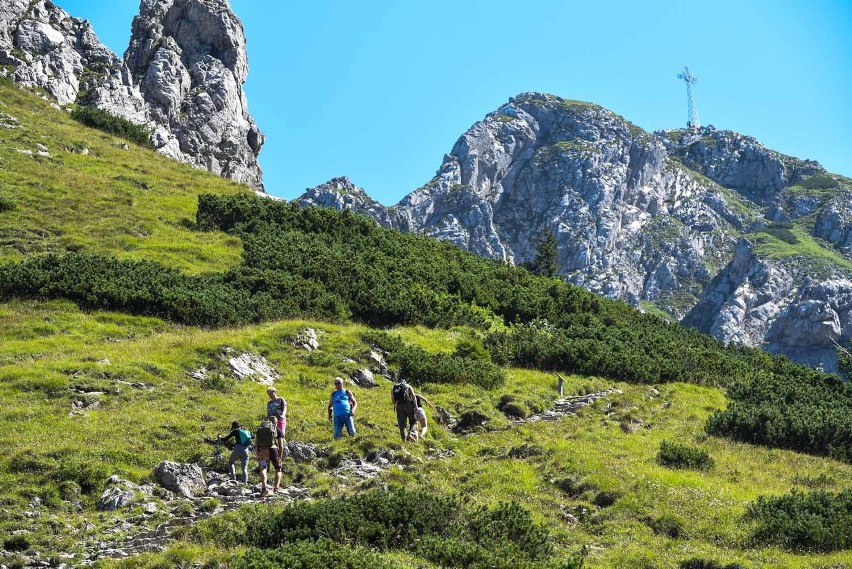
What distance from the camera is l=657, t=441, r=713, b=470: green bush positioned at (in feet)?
75.9

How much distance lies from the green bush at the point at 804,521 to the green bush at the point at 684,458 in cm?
436

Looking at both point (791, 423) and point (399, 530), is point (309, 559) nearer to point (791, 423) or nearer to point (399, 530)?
point (399, 530)

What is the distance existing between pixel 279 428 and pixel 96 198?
106 feet

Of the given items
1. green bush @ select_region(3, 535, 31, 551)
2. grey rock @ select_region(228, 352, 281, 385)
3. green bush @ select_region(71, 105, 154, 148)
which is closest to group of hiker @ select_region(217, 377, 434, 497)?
green bush @ select_region(3, 535, 31, 551)

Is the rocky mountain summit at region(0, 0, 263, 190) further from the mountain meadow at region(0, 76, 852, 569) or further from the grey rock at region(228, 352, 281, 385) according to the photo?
the grey rock at region(228, 352, 281, 385)

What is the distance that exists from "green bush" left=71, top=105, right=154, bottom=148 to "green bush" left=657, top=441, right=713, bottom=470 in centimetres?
5929

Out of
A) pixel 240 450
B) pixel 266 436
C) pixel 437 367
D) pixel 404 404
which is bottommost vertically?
pixel 240 450

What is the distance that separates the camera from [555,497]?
1991cm

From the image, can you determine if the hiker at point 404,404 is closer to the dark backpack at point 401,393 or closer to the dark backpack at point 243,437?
the dark backpack at point 401,393

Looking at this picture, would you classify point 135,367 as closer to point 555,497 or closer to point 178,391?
point 178,391

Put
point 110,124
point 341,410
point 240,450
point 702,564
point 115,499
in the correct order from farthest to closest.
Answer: point 110,124 < point 341,410 < point 240,450 < point 115,499 < point 702,564

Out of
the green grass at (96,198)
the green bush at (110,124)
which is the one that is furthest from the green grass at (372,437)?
the green bush at (110,124)

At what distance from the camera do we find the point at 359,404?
27.2m

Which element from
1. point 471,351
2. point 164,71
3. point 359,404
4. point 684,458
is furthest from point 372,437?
point 164,71
